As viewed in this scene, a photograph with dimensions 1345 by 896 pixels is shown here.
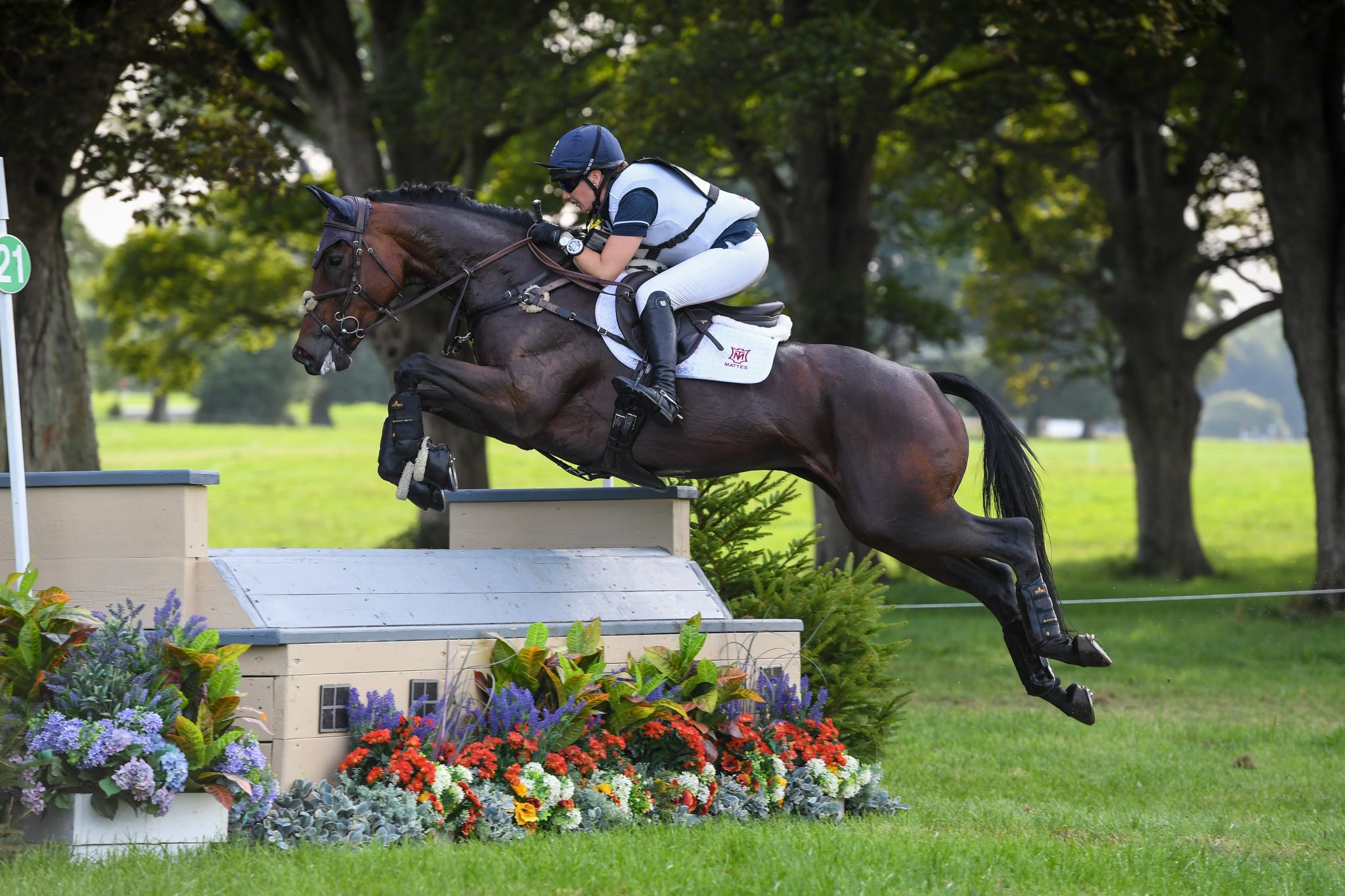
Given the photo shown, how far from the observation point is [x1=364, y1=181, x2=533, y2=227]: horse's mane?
19.2 feet

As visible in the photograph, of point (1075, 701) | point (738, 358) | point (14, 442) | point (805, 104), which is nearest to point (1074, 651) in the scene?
point (1075, 701)

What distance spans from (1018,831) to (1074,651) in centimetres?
76

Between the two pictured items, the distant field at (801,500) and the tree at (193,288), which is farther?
the distant field at (801,500)

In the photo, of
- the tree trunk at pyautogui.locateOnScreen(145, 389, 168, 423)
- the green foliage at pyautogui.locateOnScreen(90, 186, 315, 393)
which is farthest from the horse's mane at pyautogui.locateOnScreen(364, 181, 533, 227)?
the tree trunk at pyautogui.locateOnScreen(145, 389, 168, 423)

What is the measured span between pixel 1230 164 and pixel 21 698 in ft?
58.5

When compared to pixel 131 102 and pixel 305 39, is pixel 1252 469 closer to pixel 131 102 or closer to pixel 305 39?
pixel 305 39

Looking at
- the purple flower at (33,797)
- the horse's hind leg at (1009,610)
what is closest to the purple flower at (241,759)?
the purple flower at (33,797)

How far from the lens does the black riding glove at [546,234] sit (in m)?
5.77

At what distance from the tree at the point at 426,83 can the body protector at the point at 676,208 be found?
871 cm

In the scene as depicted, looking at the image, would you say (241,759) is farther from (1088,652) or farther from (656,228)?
(1088,652)

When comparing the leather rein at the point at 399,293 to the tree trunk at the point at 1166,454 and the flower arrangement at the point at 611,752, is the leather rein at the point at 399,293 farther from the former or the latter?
the tree trunk at the point at 1166,454

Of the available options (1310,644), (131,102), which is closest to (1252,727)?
(1310,644)

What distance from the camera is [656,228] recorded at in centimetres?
565

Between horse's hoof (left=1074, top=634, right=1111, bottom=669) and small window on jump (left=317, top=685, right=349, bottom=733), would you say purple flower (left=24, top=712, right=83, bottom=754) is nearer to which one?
small window on jump (left=317, top=685, right=349, bottom=733)
